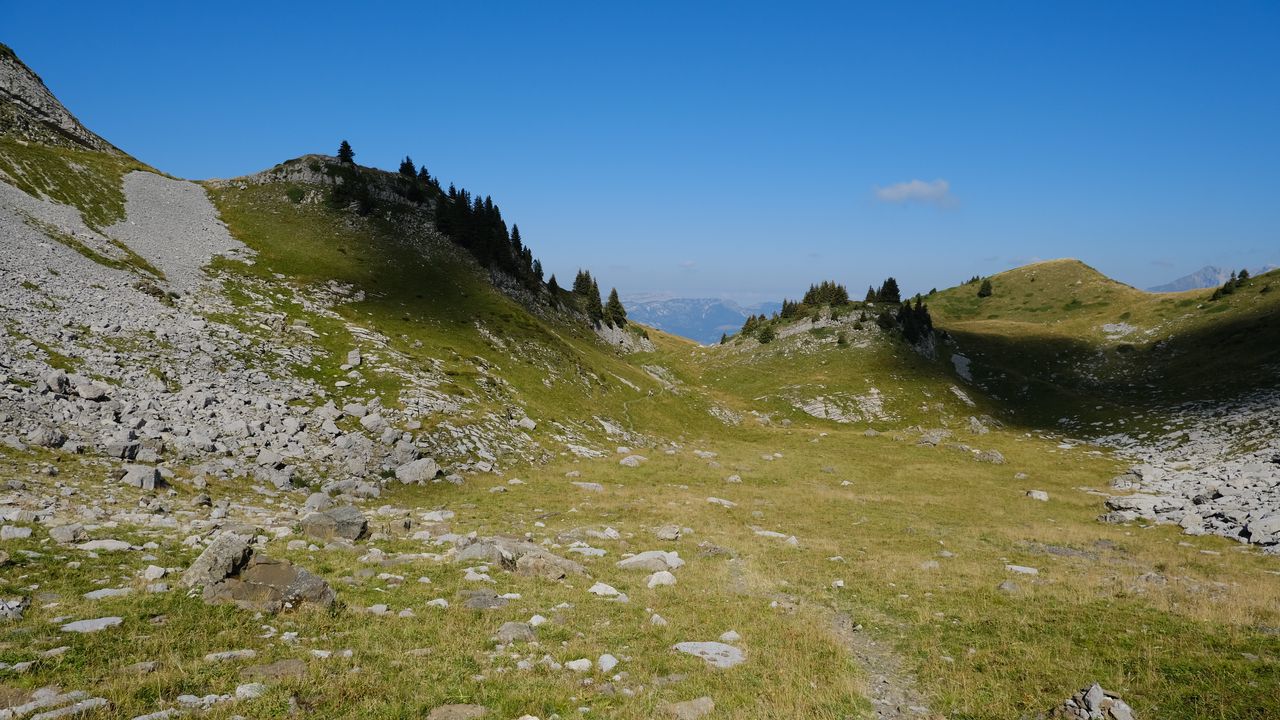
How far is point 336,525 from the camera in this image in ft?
60.2

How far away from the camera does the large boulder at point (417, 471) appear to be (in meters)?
27.0

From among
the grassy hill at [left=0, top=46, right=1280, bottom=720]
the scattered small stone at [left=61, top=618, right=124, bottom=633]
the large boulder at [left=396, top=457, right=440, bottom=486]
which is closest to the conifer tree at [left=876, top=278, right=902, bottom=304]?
the grassy hill at [left=0, top=46, right=1280, bottom=720]

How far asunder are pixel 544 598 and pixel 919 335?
8832 cm

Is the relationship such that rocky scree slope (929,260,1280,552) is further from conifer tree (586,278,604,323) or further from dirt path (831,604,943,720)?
conifer tree (586,278,604,323)

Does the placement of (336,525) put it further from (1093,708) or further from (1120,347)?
(1120,347)

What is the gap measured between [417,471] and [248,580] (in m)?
15.2

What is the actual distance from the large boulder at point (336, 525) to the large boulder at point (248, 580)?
4889 mm

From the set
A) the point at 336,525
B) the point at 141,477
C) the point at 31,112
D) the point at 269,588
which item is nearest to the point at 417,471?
the point at 336,525

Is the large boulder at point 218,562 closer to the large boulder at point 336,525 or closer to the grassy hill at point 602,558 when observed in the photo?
the grassy hill at point 602,558

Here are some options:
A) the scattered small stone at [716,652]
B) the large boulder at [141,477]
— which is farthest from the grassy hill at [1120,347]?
the large boulder at [141,477]

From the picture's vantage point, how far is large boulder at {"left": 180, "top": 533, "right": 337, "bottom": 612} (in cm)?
1189

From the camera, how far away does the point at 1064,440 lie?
59.9 m

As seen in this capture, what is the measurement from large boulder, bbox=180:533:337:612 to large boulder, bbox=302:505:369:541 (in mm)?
4889

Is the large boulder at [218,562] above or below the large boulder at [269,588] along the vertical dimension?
above
